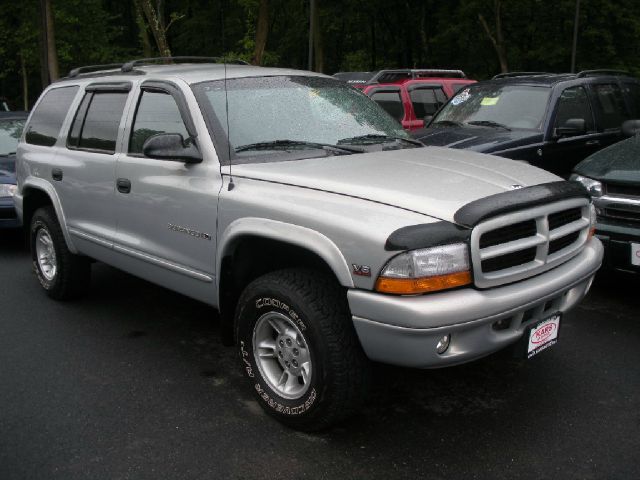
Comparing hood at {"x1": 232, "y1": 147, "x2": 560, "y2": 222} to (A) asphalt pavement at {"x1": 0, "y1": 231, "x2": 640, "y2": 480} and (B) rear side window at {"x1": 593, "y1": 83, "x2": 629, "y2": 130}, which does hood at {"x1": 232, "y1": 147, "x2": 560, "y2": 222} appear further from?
(B) rear side window at {"x1": 593, "y1": 83, "x2": 629, "y2": 130}

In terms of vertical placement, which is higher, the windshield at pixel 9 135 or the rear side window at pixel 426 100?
the rear side window at pixel 426 100

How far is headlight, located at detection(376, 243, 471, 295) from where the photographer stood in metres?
3.01

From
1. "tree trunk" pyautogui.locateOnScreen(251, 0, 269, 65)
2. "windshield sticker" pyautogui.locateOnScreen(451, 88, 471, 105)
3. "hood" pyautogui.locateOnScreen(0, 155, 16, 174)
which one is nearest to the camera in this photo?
"hood" pyautogui.locateOnScreen(0, 155, 16, 174)

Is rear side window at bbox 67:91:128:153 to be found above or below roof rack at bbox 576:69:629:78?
below

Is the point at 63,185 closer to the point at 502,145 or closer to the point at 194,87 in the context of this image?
the point at 194,87

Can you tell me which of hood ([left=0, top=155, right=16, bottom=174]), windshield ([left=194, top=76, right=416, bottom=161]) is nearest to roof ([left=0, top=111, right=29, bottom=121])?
hood ([left=0, top=155, right=16, bottom=174])

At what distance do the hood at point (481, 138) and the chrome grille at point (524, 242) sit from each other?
3320 millimetres

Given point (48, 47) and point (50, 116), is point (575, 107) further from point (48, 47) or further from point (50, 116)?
point (48, 47)

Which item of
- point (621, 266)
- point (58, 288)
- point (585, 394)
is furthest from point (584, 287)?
point (58, 288)

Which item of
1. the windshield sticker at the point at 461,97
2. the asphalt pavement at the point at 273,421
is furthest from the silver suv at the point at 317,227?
the windshield sticker at the point at 461,97

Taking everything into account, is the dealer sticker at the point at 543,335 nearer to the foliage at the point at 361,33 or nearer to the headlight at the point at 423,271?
the headlight at the point at 423,271

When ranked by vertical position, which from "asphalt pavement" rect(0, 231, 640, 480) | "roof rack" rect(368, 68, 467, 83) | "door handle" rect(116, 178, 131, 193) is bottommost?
"asphalt pavement" rect(0, 231, 640, 480)

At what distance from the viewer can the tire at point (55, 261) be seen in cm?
554

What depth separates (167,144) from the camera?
384 centimetres
